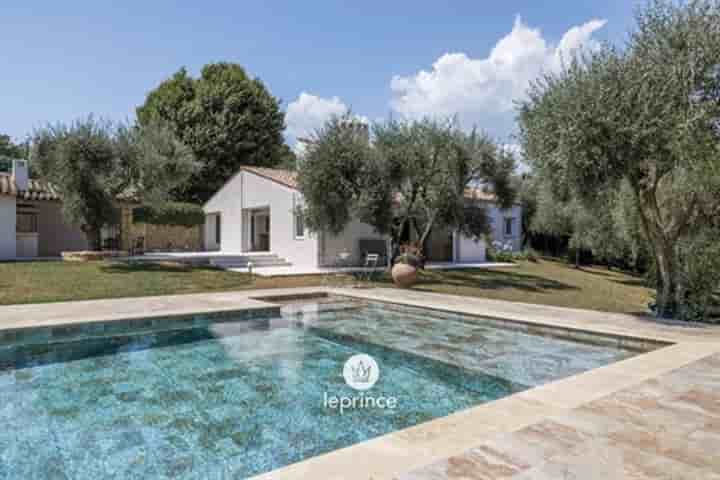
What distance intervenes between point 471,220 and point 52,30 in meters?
15.1

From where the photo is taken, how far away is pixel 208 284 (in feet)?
47.6

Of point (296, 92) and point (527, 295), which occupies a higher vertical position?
point (296, 92)

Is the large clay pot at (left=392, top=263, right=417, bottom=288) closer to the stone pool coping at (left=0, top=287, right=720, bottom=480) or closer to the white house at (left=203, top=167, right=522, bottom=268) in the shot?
the stone pool coping at (left=0, top=287, right=720, bottom=480)

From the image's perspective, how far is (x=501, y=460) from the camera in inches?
123

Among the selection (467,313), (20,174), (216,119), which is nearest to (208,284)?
(467,313)

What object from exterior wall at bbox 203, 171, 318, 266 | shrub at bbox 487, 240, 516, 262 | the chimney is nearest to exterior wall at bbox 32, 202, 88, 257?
the chimney

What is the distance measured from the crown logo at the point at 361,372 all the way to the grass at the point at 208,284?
708 centimetres

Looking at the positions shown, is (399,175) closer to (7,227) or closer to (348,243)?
(348,243)

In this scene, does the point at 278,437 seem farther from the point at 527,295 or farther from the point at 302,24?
the point at 302,24

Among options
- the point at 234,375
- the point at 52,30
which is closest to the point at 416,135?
the point at 52,30

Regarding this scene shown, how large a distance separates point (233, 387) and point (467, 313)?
5412mm

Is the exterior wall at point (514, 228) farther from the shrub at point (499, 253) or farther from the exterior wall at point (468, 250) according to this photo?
the exterior wall at point (468, 250)

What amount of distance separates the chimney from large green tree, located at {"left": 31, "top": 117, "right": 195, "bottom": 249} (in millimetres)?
3797

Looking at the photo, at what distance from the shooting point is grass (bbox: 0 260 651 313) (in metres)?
12.0
